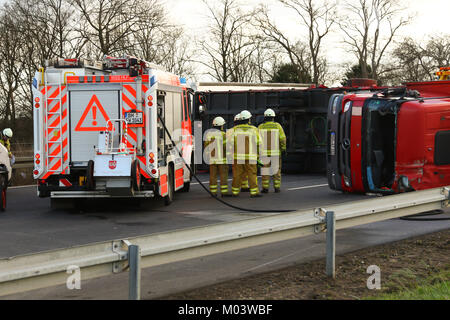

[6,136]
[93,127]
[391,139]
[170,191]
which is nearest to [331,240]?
[391,139]

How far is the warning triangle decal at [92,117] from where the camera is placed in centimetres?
1247

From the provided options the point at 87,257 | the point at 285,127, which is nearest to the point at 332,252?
the point at 87,257

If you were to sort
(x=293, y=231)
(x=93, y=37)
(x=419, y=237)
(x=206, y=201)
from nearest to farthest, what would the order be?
(x=293, y=231) → (x=419, y=237) → (x=206, y=201) → (x=93, y=37)

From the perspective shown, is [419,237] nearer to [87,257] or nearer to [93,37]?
[87,257]

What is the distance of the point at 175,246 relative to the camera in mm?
5305

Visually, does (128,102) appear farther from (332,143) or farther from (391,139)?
(391,139)

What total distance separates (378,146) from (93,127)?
5.31m

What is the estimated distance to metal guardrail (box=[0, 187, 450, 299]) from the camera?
448cm

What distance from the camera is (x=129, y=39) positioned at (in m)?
36.4

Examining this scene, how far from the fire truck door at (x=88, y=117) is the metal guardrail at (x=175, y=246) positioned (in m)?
6.42

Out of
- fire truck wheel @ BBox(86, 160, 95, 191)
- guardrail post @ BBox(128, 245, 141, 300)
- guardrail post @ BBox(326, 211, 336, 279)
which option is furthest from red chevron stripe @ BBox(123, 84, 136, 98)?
guardrail post @ BBox(128, 245, 141, 300)

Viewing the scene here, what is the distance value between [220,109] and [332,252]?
1633cm

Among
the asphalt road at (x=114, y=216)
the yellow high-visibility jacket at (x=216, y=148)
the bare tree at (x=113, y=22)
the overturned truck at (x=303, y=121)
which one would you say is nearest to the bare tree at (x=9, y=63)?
the bare tree at (x=113, y=22)

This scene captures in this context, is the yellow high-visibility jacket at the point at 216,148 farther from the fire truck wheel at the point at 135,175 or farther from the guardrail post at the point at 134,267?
the guardrail post at the point at 134,267
